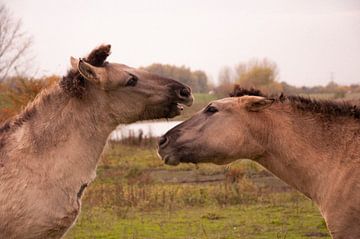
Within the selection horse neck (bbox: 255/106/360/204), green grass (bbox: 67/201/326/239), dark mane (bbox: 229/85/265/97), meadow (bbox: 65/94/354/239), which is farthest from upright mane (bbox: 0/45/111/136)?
green grass (bbox: 67/201/326/239)

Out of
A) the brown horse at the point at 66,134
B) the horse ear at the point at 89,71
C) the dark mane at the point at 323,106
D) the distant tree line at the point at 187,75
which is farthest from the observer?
the distant tree line at the point at 187,75

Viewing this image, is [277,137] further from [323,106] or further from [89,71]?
[89,71]

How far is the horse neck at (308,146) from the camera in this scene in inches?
282

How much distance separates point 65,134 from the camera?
7031mm

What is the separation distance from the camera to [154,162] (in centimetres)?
2675

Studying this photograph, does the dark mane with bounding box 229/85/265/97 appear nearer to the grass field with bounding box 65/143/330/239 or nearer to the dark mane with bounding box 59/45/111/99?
the dark mane with bounding box 59/45/111/99

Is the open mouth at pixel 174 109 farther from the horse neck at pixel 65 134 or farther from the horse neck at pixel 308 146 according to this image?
the horse neck at pixel 308 146

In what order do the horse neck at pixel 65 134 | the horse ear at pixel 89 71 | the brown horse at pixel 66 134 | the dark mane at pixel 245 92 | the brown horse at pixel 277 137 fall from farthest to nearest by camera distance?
the dark mane at pixel 245 92 → the brown horse at pixel 277 137 → the horse ear at pixel 89 71 → the horse neck at pixel 65 134 → the brown horse at pixel 66 134

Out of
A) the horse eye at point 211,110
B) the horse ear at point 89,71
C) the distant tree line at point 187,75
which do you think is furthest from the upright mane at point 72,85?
the distant tree line at point 187,75

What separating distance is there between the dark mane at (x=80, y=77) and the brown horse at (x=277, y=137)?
3.76 feet

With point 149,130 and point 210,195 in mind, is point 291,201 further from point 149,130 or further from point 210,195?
point 149,130

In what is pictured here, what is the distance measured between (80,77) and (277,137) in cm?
243

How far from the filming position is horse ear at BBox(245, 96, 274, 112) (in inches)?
288

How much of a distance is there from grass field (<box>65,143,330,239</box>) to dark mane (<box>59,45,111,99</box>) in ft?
20.5
